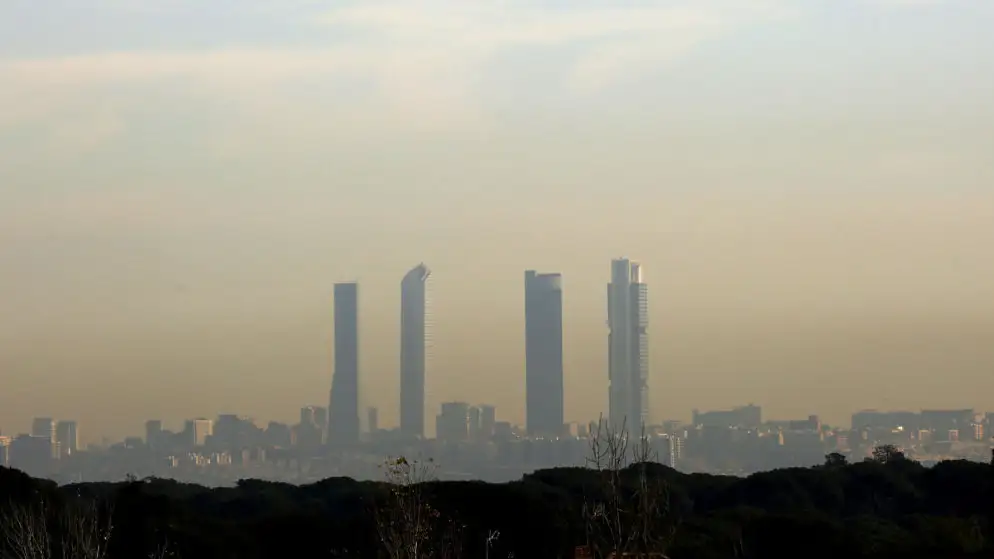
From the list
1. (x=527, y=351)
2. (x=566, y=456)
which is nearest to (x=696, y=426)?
(x=566, y=456)

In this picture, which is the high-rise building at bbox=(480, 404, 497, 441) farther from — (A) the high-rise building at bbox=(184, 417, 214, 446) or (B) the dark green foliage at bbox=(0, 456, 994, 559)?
(B) the dark green foliage at bbox=(0, 456, 994, 559)

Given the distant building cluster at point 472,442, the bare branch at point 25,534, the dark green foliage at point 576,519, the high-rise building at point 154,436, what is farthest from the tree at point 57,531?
the high-rise building at point 154,436

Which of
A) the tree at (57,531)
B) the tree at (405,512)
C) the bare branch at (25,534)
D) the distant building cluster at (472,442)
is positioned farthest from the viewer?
the distant building cluster at (472,442)

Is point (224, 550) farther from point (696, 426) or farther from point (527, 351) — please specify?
point (527, 351)

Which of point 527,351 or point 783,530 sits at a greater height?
point 527,351

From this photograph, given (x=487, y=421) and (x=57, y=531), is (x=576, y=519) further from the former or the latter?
(x=487, y=421)

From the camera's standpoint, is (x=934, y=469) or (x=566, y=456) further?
(x=566, y=456)

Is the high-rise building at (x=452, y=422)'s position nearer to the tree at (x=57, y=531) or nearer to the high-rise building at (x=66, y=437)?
the high-rise building at (x=66, y=437)
